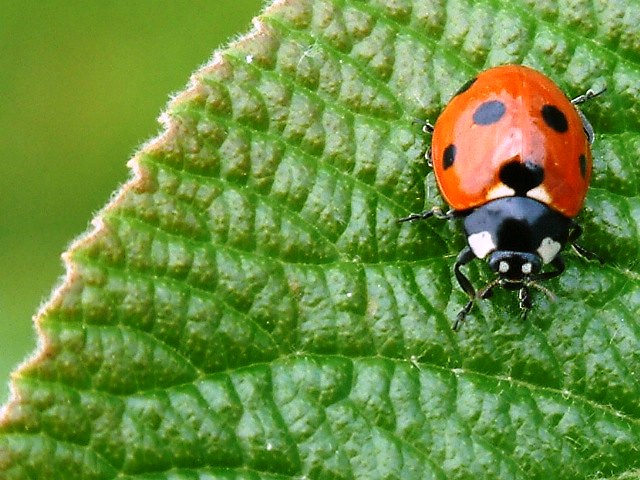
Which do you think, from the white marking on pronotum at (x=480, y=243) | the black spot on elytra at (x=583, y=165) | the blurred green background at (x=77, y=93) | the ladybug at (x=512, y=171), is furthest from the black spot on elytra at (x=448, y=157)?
the blurred green background at (x=77, y=93)

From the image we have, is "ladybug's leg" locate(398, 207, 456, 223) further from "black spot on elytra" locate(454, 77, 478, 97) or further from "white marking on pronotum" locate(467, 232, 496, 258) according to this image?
"black spot on elytra" locate(454, 77, 478, 97)

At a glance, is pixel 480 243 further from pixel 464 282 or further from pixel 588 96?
pixel 588 96

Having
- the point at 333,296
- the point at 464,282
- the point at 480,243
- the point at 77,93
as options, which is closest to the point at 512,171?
the point at 480,243

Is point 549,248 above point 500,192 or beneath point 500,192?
beneath

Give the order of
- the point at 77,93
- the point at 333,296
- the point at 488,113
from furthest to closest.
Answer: the point at 77,93 → the point at 488,113 → the point at 333,296

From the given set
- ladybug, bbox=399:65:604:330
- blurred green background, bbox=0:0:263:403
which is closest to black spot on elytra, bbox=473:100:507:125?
ladybug, bbox=399:65:604:330

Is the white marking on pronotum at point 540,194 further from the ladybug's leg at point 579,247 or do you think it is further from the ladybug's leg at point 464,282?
the ladybug's leg at point 464,282

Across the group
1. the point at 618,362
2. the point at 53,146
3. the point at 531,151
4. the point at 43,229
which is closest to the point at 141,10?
the point at 53,146
